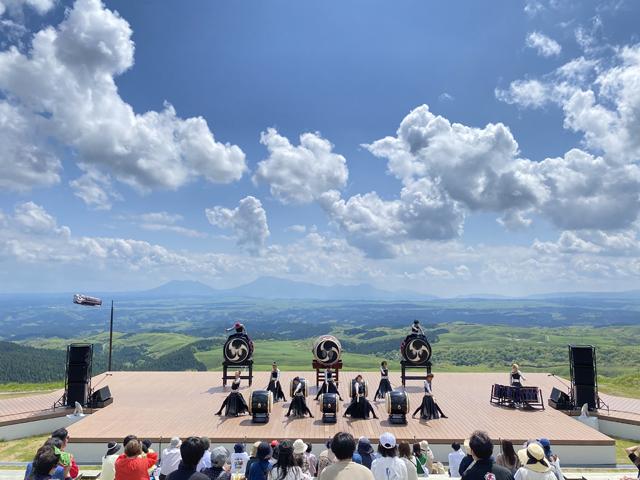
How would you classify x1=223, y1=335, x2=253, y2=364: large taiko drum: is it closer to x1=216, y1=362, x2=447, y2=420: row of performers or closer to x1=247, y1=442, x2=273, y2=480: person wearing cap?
x1=216, y1=362, x2=447, y2=420: row of performers

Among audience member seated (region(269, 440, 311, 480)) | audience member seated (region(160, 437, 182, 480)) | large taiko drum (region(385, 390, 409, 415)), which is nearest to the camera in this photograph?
audience member seated (region(269, 440, 311, 480))

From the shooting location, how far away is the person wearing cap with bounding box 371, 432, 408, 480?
22.4 ft

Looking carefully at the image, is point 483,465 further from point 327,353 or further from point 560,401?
point 560,401

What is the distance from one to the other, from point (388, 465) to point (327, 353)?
16.4m

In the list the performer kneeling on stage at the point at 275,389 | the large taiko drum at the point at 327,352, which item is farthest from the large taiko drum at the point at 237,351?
the large taiko drum at the point at 327,352

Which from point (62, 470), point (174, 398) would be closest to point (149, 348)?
point (174, 398)

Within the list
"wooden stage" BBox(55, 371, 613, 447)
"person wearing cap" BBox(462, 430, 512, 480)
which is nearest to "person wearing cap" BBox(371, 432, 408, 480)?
"person wearing cap" BBox(462, 430, 512, 480)

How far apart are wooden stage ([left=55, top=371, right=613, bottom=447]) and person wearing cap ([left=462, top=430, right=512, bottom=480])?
1074 centimetres

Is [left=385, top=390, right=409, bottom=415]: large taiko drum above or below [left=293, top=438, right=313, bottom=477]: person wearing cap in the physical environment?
below

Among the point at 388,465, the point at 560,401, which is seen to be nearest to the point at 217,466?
the point at 388,465

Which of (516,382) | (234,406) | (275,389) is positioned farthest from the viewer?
(275,389)

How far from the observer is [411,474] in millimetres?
6824

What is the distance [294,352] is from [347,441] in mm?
145530

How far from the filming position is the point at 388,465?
6887 mm
